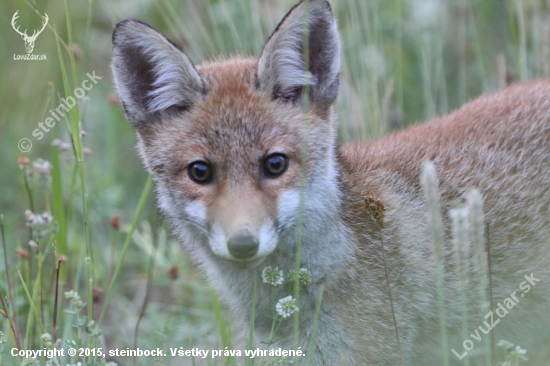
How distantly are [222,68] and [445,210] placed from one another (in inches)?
66.8

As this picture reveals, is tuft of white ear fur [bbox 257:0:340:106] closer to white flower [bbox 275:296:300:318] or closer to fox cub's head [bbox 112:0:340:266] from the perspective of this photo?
fox cub's head [bbox 112:0:340:266]

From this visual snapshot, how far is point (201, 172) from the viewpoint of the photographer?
357 cm

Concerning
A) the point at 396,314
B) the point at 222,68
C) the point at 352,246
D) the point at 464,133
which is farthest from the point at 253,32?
the point at 396,314

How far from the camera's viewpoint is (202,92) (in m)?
3.84

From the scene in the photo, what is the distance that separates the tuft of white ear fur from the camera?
365 centimetres

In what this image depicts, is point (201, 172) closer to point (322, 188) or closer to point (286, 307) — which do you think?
point (322, 188)

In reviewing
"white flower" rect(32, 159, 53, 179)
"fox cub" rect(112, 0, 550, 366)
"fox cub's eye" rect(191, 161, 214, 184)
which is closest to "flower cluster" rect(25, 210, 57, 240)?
"white flower" rect(32, 159, 53, 179)

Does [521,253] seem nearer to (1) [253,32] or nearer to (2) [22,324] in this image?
(1) [253,32]

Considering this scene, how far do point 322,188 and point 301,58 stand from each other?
794 millimetres

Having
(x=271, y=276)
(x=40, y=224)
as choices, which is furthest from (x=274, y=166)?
(x=40, y=224)

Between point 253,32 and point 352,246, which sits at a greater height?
point 253,32

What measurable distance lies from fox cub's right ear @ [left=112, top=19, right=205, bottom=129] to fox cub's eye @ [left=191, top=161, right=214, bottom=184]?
1.61 ft

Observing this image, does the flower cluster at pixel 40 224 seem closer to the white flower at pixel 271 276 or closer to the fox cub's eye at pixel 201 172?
the fox cub's eye at pixel 201 172

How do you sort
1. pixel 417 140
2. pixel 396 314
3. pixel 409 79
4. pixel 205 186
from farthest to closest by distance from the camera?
pixel 409 79, pixel 417 140, pixel 396 314, pixel 205 186
